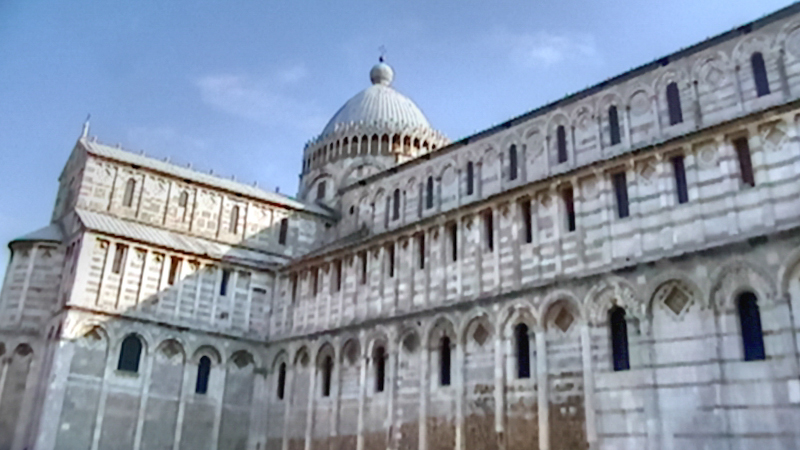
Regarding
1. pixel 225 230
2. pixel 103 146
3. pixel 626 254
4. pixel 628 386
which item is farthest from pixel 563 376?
pixel 103 146

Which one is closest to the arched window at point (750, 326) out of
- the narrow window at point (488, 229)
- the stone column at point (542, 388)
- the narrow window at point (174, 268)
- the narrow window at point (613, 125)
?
the stone column at point (542, 388)

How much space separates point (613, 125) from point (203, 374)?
16.1 m

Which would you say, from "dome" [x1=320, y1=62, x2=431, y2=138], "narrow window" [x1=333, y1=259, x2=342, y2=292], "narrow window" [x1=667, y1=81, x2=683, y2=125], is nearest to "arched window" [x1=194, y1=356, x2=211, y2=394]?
"narrow window" [x1=333, y1=259, x2=342, y2=292]

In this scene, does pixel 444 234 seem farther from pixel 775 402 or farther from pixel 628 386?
pixel 775 402

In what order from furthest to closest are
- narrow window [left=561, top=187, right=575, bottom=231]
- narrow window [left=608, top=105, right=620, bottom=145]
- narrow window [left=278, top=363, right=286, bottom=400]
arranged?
narrow window [left=278, top=363, right=286, bottom=400] → narrow window [left=608, top=105, right=620, bottom=145] → narrow window [left=561, top=187, right=575, bottom=231]

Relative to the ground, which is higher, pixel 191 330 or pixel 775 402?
pixel 191 330

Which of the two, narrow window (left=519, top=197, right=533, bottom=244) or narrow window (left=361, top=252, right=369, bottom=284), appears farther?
narrow window (left=361, top=252, right=369, bottom=284)

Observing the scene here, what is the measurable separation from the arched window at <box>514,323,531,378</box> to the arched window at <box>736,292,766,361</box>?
533 centimetres

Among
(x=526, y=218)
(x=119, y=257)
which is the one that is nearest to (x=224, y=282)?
(x=119, y=257)

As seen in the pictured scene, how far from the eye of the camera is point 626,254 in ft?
55.9

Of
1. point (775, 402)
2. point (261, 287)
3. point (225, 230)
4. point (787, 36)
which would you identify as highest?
point (787, 36)

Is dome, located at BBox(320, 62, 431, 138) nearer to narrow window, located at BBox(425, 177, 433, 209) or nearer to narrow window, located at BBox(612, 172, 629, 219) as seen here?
narrow window, located at BBox(425, 177, 433, 209)

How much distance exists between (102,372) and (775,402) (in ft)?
63.3

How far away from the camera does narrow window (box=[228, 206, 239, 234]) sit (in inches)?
1116
